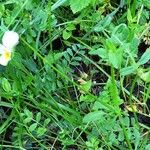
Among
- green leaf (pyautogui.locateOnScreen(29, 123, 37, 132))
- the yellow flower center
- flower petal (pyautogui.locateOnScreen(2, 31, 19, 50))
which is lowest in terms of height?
green leaf (pyautogui.locateOnScreen(29, 123, 37, 132))

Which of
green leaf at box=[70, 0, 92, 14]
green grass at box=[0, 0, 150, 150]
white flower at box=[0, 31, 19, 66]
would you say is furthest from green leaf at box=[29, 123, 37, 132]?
green leaf at box=[70, 0, 92, 14]

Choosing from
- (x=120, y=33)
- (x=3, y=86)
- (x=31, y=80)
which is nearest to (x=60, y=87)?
(x=31, y=80)

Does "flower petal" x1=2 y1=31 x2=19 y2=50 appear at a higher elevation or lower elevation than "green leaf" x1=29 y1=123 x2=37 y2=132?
higher

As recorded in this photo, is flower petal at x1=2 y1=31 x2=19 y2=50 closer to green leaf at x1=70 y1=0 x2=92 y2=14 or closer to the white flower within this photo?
the white flower

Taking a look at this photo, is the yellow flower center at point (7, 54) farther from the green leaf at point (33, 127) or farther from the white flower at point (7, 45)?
the green leaf at point (33, 127)

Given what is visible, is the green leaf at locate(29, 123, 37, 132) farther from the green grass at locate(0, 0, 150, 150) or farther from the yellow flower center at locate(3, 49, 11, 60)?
the yellow flower center at locate(3, 49, 11, 60)

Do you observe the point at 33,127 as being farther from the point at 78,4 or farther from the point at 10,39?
the point at 78,4

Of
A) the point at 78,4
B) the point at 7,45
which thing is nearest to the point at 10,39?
the point at 7,45
